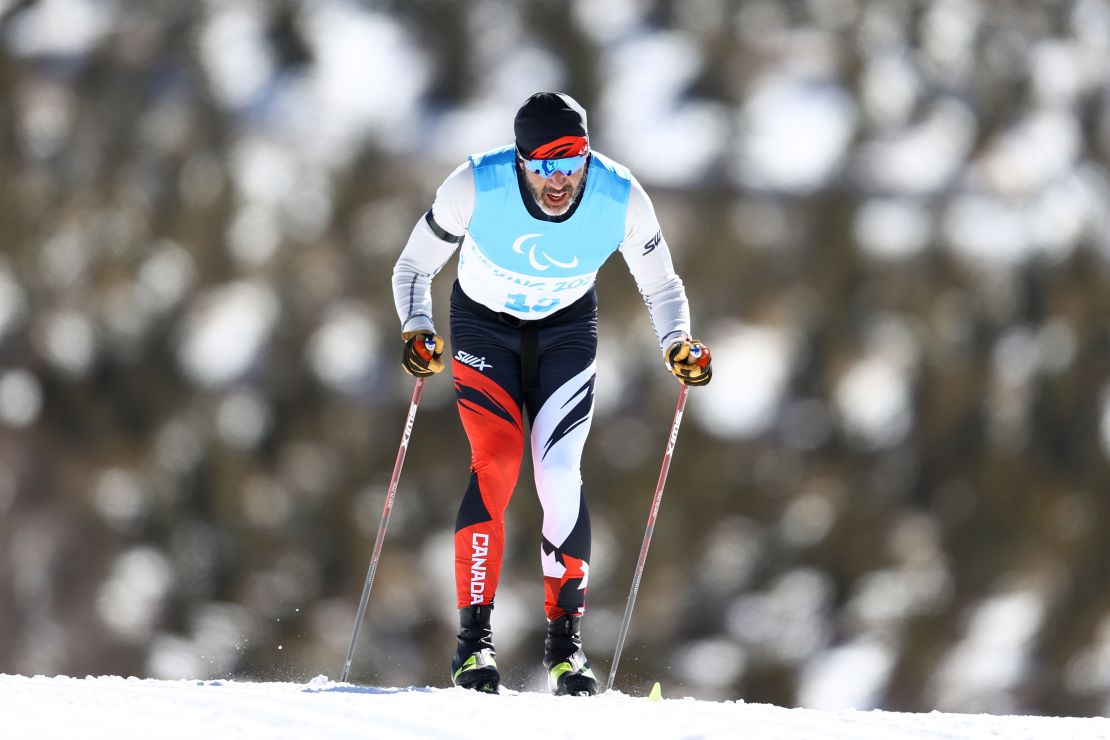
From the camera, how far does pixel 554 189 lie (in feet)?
7.55

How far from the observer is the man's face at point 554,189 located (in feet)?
7.54

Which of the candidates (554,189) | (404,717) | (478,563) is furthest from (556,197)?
(404,717)

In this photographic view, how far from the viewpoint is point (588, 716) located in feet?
6.17

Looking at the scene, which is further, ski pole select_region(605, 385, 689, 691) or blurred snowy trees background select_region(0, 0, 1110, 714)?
blurred snowy trees background select_region(0, 0, 1110, 714)

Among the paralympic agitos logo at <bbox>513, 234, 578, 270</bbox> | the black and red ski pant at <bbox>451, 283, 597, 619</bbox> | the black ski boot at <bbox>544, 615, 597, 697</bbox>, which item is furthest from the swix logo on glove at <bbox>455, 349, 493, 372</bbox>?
the black ski boot at <bbox>544, 615, 597, 697</bbox>

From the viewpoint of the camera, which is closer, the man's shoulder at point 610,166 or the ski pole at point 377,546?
the man's shoulder at point 610,166

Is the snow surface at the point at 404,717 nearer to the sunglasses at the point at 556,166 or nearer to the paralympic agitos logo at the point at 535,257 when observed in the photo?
the paralympic agitos logo at the point at 535,257

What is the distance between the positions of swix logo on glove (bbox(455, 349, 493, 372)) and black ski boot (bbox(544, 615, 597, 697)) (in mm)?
544

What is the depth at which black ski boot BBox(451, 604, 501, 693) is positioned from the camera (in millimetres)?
2363

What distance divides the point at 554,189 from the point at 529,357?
0.36 m

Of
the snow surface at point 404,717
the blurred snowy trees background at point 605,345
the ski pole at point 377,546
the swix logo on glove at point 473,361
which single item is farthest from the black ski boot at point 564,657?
the blurred snowy trees background at point 605,345

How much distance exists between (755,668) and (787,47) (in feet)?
8.74

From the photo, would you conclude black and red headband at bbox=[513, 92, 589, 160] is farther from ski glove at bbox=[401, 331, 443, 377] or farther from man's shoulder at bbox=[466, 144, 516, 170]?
ski glove at bbox=[401, 331, 443, 377]

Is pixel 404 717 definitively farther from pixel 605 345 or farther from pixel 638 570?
pixel 605 345
